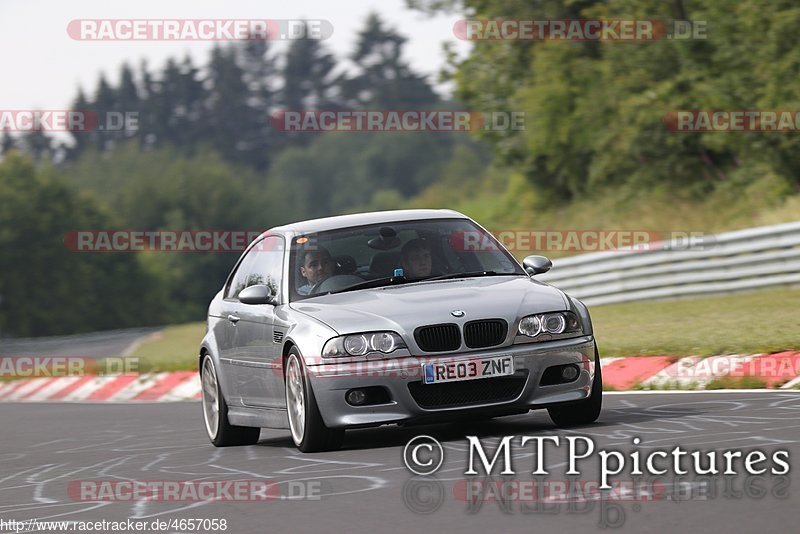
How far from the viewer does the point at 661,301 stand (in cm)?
2225

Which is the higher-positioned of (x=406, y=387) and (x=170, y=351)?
(x=406, y=387)

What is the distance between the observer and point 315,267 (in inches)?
421

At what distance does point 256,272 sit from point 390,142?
468ft

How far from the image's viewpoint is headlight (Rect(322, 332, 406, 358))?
374 inches

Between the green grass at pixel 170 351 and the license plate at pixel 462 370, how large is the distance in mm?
10975

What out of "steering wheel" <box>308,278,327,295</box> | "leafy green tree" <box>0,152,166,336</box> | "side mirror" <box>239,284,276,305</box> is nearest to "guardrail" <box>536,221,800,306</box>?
"steering wheel" <box>308,278,327,295</box>

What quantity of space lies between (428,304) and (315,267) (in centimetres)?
125

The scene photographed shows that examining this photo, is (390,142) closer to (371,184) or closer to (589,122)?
(371,184)

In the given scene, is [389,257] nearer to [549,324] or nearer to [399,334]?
[399,334]

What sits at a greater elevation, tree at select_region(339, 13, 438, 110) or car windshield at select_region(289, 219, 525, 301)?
tree at select_region(339, 13, 438, 110)

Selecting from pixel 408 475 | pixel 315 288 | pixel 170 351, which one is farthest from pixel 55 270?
pixel 408 475

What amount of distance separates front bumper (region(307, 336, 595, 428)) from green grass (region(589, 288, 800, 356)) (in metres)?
3.69

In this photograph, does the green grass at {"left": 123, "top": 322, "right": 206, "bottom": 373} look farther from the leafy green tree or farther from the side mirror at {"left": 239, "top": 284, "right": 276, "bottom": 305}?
the leafy green tree

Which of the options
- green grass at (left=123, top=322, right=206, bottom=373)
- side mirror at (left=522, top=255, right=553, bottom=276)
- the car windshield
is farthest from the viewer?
green grass at (left=123, top=322, right=206, bottom=373)
